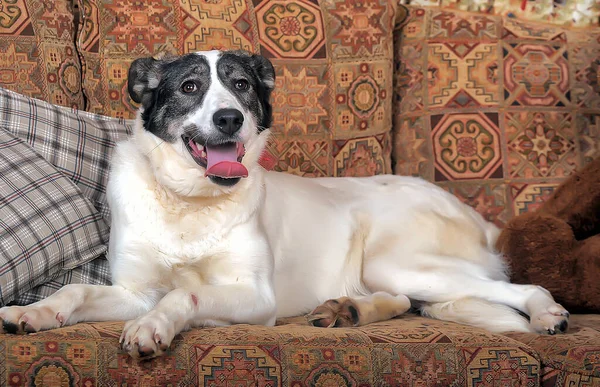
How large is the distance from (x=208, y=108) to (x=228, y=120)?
0.35 feet

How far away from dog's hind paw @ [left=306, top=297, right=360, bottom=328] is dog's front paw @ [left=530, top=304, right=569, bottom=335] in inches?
24.4

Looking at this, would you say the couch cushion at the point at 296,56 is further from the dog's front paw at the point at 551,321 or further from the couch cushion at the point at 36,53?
the dog's front paw at the point at 551,321

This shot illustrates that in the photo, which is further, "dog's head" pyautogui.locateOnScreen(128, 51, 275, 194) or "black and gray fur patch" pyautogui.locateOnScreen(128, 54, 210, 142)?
"black and gray fur patch" pyautogui.locateOnScreen(128, 54, 210, 142)

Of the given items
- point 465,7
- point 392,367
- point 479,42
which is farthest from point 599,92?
point 392,367

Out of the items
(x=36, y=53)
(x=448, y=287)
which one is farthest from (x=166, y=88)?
(x=448, y=287)

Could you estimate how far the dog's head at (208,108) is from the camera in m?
2.58

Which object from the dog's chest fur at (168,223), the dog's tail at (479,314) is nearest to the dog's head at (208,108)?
the dog's chest fur at (168,223)

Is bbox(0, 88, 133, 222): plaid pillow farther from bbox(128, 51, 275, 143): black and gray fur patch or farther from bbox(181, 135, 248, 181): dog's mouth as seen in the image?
bbox(181, 135, 248, 181): dog's mouth

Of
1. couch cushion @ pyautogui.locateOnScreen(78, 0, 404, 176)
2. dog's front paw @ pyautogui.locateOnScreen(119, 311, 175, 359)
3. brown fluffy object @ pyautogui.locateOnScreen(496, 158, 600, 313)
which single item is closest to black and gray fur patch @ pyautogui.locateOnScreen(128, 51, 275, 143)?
couch cushion @ pyautogui.locateOnScreen(78, 0, 404, 176)

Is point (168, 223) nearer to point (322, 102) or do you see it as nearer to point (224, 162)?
point (224, 162)

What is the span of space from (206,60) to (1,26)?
4.03 feet

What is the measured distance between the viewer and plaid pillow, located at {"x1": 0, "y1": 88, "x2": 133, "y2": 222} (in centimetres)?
291

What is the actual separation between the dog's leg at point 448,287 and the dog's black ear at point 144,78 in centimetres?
115

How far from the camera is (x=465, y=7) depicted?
452 centimetres
